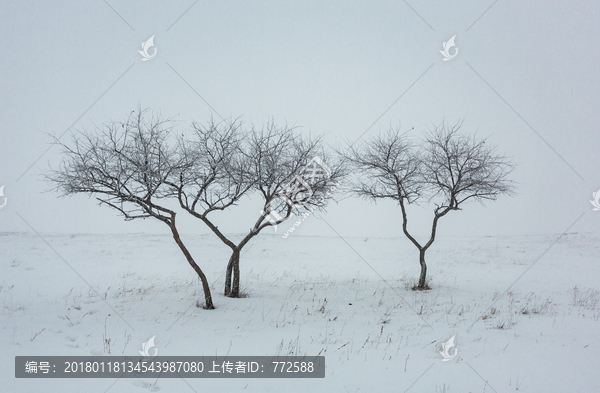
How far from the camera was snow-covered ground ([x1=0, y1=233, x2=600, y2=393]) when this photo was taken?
622 centimetres

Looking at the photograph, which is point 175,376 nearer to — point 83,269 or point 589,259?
point 83,269

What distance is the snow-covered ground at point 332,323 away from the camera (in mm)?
6223

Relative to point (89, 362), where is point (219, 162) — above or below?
above

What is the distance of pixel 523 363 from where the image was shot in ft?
22.8

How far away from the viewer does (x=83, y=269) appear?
19031 mm

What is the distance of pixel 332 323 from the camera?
9680 mm

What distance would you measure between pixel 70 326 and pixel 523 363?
10.1 metres

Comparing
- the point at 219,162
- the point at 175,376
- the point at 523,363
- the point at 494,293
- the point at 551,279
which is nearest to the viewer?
the point at 175,376

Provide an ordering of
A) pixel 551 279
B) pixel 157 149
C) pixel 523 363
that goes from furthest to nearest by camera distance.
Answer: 1. pixel 551 279
2. pixel 157 149
3. pixel 523 363

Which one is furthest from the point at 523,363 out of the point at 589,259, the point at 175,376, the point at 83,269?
the point at 589,259

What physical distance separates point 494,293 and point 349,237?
22.4m

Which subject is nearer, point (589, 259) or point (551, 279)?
point (551, 279)

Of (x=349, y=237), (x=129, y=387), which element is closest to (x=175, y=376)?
(x=129, y=387)

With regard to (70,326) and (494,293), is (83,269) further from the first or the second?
(494,293)
